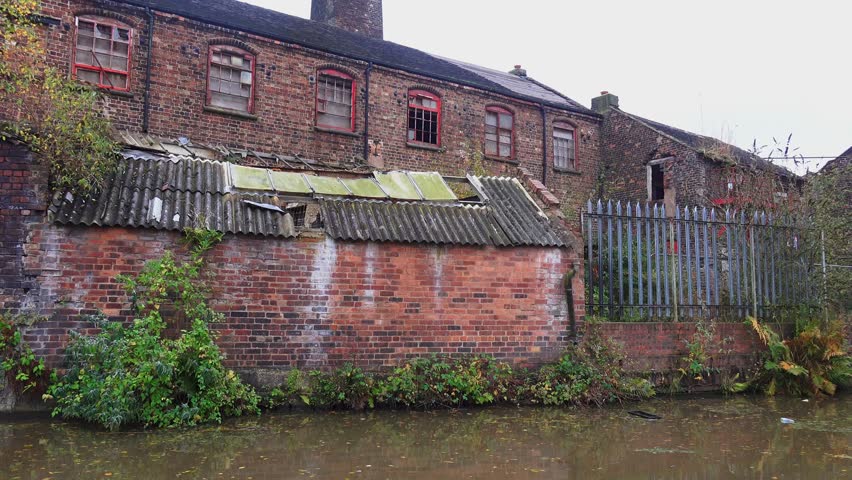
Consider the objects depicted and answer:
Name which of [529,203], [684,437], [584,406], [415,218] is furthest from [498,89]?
[684,437]

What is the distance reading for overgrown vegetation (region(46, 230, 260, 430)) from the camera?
6133mm

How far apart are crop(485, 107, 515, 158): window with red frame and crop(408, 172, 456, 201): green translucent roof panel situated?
8909 millimetres

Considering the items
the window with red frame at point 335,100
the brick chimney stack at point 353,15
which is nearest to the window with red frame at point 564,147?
the brick chimney stack at point 353,15

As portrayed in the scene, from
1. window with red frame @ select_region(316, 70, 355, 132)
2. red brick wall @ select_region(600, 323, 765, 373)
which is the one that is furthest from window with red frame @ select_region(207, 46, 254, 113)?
red brick wall @ select_region(600, 323, 765, 373)

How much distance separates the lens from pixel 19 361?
21.2 ft

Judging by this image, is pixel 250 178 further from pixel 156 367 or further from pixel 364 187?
pixel 156 367

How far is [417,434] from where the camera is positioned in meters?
6.32

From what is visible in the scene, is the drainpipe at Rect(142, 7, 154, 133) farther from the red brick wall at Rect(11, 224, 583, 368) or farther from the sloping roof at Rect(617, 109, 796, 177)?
the sloping roof at Rect(617, 109, 796, 177)

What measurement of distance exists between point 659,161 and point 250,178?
1518 cm

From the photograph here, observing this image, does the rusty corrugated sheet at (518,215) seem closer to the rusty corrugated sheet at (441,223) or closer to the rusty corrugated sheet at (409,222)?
the rusty corrugated sheet at (441,223)

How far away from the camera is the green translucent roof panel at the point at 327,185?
8.81 m

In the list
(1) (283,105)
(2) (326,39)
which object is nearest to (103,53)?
(1) (283,105)

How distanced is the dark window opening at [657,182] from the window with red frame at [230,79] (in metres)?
13.2

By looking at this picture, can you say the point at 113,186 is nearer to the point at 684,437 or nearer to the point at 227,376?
the point at 227,376
